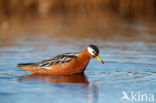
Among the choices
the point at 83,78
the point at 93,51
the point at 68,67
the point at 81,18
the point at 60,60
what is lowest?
the point at 83,78

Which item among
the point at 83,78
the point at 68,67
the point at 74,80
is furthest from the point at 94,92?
the point at 68,67

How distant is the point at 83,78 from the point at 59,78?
24.3 inches

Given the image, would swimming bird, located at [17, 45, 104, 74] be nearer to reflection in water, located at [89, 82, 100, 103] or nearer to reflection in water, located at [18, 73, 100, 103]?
reflection in water, located at [18, 73, 100, 103]

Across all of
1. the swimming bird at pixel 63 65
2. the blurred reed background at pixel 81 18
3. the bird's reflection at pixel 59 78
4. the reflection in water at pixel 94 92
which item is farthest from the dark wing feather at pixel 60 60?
the blurred reed background at pixel 81 18

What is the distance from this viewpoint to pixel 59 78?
942 centimetres

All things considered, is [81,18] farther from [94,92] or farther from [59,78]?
[94,92]

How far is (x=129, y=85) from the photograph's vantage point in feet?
28.1

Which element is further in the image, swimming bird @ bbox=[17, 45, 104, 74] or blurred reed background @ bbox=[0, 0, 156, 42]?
blurred reed background @ bbox=[0, 0, 156, 42]

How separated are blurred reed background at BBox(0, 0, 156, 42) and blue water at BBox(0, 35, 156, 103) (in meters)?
3.24

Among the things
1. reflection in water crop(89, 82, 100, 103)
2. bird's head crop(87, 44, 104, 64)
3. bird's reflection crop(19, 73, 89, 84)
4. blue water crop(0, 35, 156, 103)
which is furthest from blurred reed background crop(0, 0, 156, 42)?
reflection in water crop(89, 82, 100, 103)

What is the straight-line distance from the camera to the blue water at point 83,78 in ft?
24.7

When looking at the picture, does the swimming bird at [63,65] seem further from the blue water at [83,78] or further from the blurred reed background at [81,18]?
the blurred reed background at [81,18]

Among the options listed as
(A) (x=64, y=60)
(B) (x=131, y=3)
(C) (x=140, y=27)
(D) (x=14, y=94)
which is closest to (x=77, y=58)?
(A) (x=64, y=60)

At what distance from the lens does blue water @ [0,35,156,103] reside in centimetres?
752
